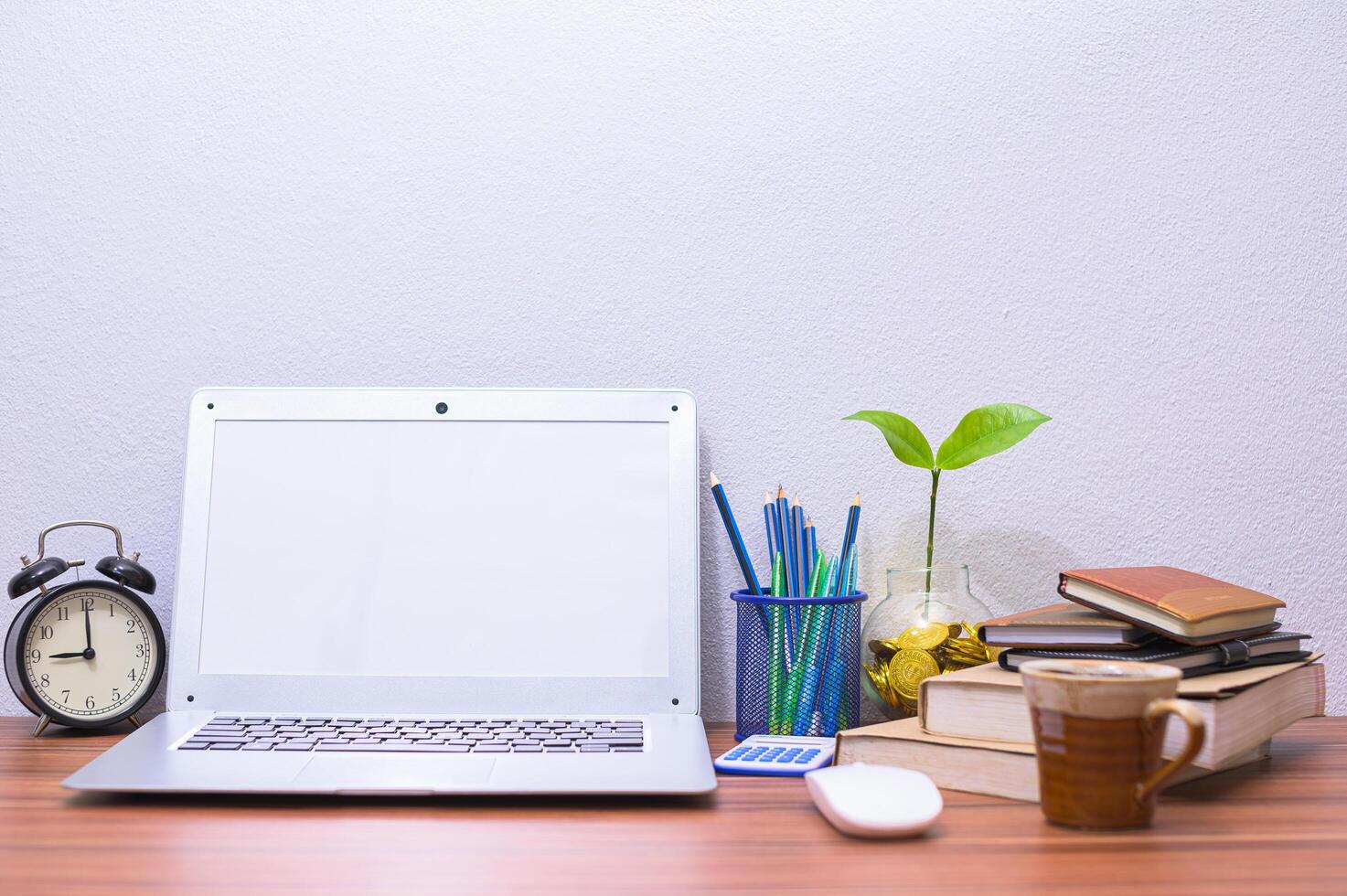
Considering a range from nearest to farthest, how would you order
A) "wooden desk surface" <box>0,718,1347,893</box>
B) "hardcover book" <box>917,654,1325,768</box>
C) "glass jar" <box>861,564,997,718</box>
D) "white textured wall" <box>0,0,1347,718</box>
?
"wooden desk surface" <box>0,718,1347,893</box> → "hardcover book" <box>917,654,1325,768</box> → "glass jar" <box>861,564,997,718</box> → "white textured wall" <box>0,0,1347,718</box>

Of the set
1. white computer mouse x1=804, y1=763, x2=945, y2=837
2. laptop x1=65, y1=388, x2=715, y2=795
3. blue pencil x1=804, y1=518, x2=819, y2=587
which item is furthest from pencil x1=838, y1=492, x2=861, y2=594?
white computer mouse x1=804, y1=763, x2=945, y2=837

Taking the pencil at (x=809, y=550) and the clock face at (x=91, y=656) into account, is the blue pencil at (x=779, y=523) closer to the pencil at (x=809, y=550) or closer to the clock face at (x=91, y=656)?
the pencil at (x=809, y=550)

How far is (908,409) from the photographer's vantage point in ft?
→ 3.11

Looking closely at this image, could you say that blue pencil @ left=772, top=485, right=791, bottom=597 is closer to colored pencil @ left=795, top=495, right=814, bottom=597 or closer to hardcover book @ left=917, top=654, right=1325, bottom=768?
colored pencil @ left=795, top=495, right=814, bottom=597

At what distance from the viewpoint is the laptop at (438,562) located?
0.82 m

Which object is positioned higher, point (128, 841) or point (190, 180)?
point (190, 180)

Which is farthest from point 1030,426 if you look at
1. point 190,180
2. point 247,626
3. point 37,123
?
point 37,123

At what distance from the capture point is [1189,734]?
52 centimetres

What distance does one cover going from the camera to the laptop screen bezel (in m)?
0.82

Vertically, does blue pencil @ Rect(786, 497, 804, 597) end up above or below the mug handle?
above

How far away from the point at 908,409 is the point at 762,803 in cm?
44

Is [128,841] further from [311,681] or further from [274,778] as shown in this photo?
[311,681]

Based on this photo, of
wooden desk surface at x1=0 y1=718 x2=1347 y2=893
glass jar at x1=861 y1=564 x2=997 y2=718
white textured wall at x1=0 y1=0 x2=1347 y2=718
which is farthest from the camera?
white textured wall at x1=0 y1=0 x2=1347 y2=718

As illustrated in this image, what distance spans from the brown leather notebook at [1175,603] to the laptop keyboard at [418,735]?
339 mm
